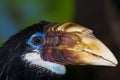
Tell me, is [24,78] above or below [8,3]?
below

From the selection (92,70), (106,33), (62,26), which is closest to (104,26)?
(106,33)

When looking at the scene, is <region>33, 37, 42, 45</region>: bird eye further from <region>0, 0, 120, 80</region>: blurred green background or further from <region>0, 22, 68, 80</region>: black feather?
<region>0, 0, 120, 80</region>: blurred green background

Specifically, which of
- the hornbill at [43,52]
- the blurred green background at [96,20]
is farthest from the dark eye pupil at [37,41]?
the blurred green background at [96,20]

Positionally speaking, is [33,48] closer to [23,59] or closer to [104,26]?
[23,59]

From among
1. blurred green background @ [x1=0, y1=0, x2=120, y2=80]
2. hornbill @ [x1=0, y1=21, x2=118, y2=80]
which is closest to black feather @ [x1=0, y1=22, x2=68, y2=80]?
hornbill @ [x1=0, y1=21, x2=118, y2=80]

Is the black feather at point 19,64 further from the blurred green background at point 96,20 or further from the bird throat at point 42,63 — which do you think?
the blurred green background at point 96,20

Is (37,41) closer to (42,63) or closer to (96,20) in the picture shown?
(42,63)

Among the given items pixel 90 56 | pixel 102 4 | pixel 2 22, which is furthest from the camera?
pixel 2 22
